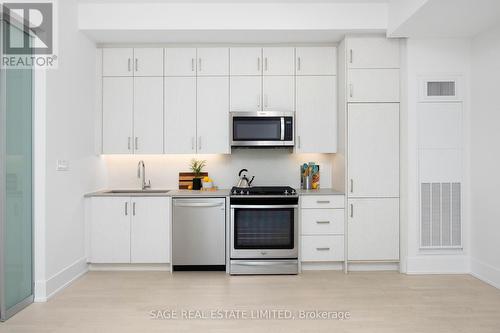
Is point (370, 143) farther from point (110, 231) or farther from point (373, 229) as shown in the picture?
point (110, 231)

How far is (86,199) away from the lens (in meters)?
3.97

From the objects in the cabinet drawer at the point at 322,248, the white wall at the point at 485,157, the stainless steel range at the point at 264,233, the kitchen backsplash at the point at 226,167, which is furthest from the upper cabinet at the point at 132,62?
the white wall at the point at 485,157

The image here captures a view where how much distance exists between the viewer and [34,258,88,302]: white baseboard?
316 centimetres

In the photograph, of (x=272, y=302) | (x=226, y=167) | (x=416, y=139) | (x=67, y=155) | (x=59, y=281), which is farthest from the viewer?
(x=226, y=167)

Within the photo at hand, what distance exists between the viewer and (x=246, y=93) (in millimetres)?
4254

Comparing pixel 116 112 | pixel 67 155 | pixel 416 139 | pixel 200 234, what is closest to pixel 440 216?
pixel 416 139

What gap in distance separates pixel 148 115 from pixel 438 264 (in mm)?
3617

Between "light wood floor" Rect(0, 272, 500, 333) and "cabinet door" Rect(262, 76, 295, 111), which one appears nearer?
"light wood floor" Rect(0, 272, 500, 333)

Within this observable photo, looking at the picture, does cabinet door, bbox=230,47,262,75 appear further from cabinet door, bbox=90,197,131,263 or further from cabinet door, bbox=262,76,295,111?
cabinet door, bbox=90,197,131,263

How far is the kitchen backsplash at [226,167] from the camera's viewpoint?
456 centimetres

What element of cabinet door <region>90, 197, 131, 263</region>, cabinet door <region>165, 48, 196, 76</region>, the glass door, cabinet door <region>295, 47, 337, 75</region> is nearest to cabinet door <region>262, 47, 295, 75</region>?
cabinet door <region>295, 47, 337, 75</region>

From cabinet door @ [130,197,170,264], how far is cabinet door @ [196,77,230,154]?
81 centimetres

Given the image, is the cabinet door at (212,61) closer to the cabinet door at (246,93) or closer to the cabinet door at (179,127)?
the cabinet door at (246,93)

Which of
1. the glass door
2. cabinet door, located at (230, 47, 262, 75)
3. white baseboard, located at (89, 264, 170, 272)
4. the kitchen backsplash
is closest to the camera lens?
the glass door
